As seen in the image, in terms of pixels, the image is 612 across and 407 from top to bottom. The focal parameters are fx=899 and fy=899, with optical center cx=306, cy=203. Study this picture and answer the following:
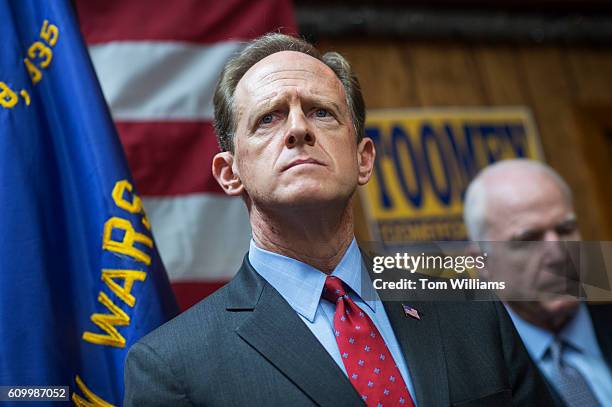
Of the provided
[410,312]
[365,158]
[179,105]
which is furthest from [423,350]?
[179,105]

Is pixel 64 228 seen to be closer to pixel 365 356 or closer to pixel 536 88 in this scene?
pixel 365 356

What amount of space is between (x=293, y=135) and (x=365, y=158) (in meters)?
0.30

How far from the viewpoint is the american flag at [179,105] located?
2.61 metres

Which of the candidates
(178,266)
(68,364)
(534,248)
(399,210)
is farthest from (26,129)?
(399,210)

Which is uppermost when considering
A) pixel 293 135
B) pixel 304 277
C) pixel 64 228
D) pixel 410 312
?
pixel 293 135

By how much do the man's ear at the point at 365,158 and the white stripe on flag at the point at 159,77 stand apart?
88 cm

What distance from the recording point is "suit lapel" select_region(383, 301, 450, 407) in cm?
151

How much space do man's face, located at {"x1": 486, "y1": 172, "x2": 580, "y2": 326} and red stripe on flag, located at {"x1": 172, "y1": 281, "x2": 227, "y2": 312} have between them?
0.86 metres

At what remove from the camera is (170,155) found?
8.70 feet

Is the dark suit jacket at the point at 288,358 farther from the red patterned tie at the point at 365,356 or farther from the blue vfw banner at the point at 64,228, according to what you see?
the blue vfw banner at the point at 64,228

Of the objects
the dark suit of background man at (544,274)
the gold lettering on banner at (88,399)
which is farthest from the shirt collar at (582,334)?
the gold lettering on banner at (88,399)

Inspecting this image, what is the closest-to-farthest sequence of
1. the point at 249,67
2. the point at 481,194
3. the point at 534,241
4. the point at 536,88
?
the point at 249,67 < the point at 534,241 < the point at 481,194 < the point at 536,88

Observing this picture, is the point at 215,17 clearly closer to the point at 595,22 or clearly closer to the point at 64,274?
the point at 64,274

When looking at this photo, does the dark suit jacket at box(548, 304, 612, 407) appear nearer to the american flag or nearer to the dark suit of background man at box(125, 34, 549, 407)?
the dark suit of background man at box(125, 34, 549, 407)
